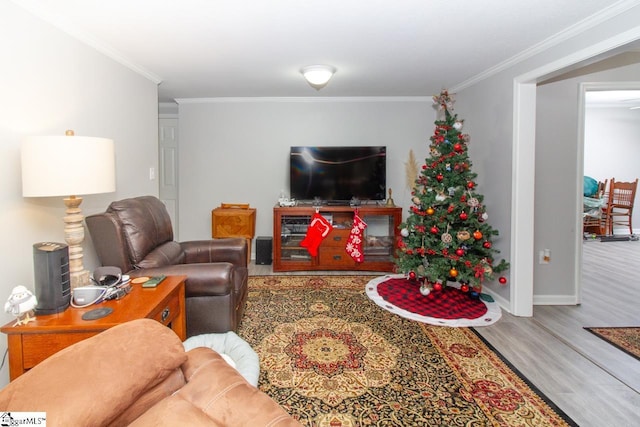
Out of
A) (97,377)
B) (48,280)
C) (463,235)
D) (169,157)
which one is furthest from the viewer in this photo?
(169,157)

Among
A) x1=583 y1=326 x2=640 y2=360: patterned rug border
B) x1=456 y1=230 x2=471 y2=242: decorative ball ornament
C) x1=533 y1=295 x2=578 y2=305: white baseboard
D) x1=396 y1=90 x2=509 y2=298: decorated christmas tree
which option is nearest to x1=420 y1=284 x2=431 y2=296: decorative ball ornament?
x1=396 y1=90 x2=509 y2=298: decorated christmas tree

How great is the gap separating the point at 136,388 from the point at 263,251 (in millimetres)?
3918

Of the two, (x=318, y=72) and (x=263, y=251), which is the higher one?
(x=318, y=72)

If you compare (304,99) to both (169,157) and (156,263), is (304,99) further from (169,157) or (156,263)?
(156,263)

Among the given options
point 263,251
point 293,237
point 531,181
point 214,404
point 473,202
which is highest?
point 531,181

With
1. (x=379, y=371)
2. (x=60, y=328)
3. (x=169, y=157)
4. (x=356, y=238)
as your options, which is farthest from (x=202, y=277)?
(x=169, y=157)

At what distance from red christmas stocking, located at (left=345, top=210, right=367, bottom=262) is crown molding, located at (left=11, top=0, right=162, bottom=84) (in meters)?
2.73

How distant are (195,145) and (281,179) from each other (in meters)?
1.28

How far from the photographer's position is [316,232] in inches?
169

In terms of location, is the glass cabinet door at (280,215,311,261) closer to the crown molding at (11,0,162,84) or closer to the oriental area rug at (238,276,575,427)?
the oriental area rug at (238,276,575,427)

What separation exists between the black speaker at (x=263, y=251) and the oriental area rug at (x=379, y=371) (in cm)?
143

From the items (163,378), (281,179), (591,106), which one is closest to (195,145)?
(281,179)

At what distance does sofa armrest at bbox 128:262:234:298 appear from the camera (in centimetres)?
228

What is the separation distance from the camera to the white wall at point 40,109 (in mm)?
1892
